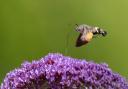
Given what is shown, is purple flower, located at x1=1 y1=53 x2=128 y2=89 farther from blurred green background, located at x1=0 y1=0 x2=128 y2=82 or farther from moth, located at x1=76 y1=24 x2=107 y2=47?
blurred green background, located at x1=0 y1=0 x2=128 y2=82

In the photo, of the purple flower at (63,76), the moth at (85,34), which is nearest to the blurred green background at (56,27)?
the moth at (85,34)

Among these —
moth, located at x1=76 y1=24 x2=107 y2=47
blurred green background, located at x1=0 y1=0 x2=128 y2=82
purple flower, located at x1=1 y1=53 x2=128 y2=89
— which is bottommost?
purple flower, located at x1=1 y1=53 x2=128 y2=89

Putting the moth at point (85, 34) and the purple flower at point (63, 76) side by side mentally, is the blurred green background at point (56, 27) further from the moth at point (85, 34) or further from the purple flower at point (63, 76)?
the purple flower at point (63, 76)

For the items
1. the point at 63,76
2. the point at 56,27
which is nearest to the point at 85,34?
the point at 63,76

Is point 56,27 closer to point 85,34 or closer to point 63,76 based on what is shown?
point 85,34

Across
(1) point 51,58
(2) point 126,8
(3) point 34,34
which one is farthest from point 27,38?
(1) point 51,58

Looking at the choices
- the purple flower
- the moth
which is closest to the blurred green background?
the moth
